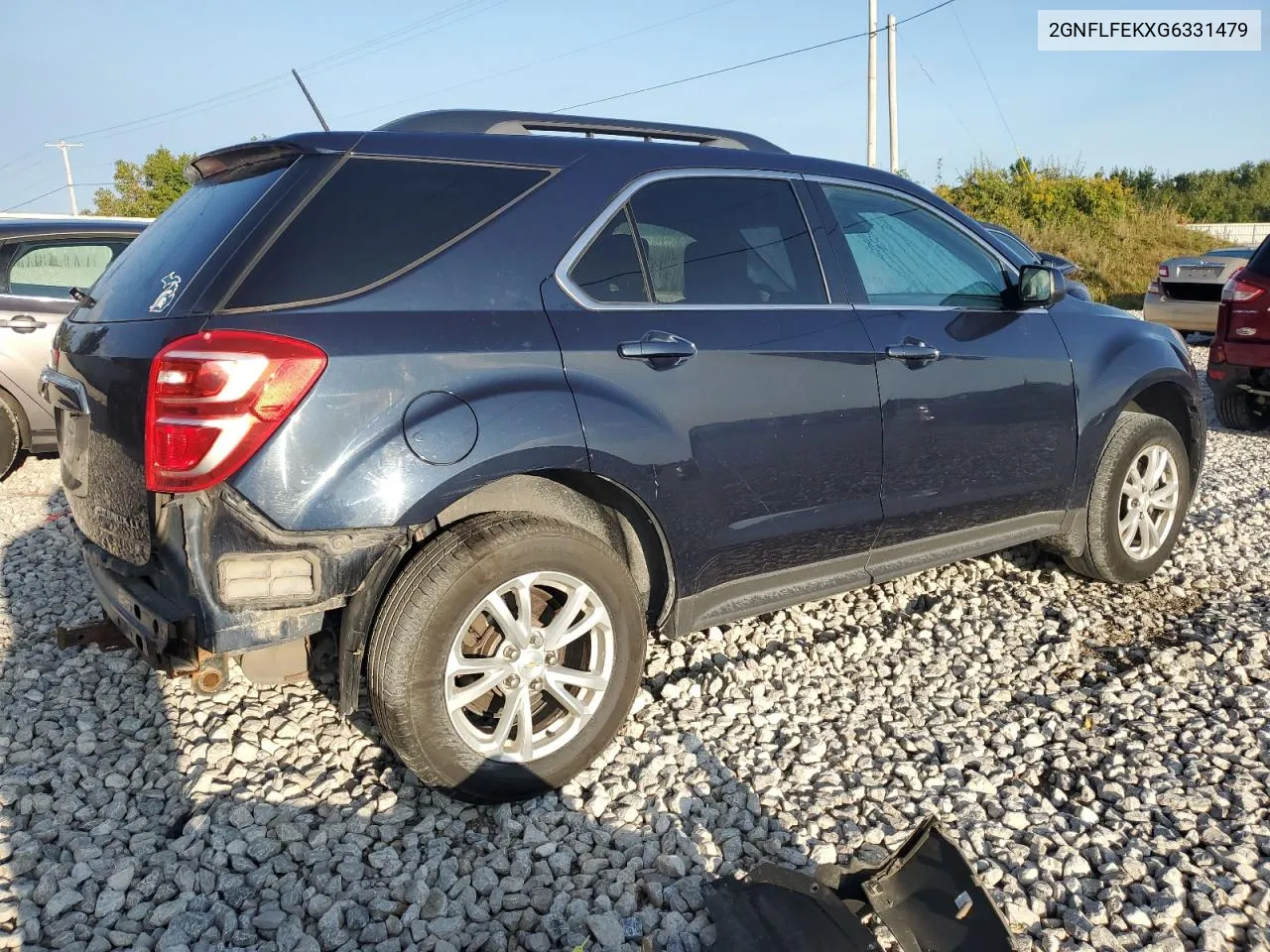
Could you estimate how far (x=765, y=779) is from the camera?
2988 millimetres

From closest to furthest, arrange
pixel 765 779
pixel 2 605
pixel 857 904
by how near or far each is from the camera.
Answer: pixel 857 904 < pixel 765 779 < pixel 2 605

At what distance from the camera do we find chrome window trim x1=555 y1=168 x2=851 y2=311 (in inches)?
114

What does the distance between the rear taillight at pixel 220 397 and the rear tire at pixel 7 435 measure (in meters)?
5.27

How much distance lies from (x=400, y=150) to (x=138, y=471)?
1.12 metres

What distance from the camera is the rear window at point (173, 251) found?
2646 millimetres

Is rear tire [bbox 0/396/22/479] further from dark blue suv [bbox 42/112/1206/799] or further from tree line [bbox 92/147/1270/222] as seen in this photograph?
tree line [bbox 92/147/1270/222]

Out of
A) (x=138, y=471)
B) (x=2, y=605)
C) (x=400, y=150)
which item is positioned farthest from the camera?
(x=2, y=605)

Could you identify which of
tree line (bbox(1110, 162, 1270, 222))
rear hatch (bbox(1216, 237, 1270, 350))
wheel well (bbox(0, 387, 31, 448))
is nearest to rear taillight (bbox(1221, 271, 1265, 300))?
rear hatch (bbox(1216, 237, 1270, 350))

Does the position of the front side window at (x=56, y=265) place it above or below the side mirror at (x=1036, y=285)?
above

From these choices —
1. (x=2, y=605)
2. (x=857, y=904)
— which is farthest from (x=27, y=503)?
(x=857, y=904)

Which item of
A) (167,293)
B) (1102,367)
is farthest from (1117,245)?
(167,293)

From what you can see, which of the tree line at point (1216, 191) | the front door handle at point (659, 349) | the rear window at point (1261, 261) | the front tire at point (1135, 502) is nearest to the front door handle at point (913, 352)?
the front door handle at point (659, 349)

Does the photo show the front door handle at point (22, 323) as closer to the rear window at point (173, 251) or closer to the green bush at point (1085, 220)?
the rear window at point (173, 251)

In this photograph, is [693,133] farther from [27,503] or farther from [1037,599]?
[27,503]
